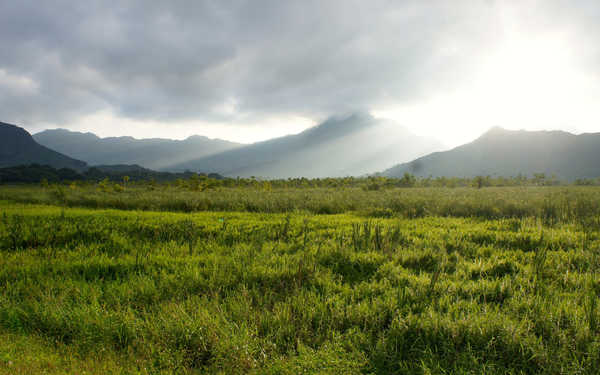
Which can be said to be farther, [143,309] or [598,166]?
[598,166]

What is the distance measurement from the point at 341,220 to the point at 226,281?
4.99 meters

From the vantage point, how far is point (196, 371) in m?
2.43

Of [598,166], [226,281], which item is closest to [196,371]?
[226,281]

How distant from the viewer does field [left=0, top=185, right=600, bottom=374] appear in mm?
2479

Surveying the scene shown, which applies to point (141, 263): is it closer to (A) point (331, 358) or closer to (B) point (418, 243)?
(A) point (331, 358)

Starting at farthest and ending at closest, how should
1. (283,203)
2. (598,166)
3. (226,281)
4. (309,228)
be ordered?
(598,166) < (283,203) < (309,228) < (226,281)

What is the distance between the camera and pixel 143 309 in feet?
11.0

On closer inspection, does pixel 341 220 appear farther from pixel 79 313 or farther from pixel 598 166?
pixel 598 166

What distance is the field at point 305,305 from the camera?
248cm

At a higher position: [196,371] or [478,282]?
[478,282]

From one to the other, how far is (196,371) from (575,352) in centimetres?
348

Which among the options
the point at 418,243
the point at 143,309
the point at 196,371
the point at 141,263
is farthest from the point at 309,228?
the point at 196,371

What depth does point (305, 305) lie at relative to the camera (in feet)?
10.8

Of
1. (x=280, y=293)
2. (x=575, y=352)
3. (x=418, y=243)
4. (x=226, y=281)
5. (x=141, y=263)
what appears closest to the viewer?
(x=575, y=352)
